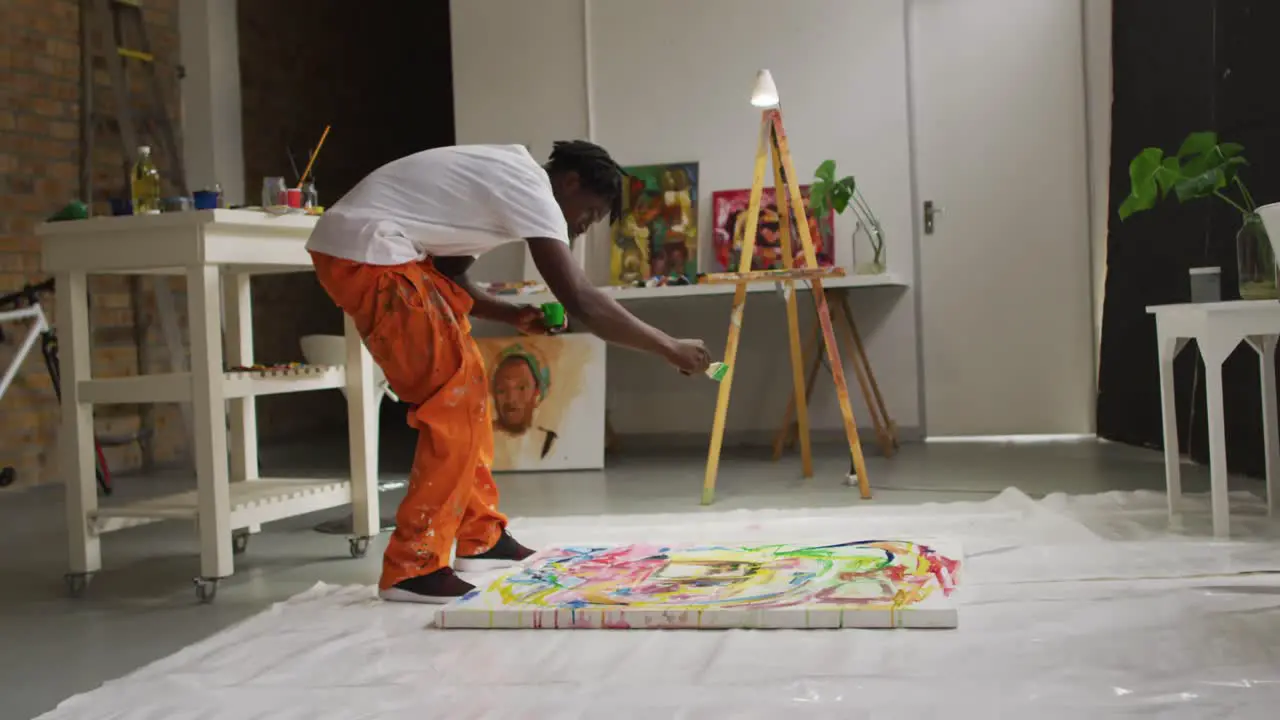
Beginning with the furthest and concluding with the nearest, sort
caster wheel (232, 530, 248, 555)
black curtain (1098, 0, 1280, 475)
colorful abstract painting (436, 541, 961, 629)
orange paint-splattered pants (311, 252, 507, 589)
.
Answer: black curtain (1098, 0, 1280, 475) < caster wheel (232, 530, 248, 555) < orange paint-splattered pants (311, 252, 507, 589) < colorful abstract painting (436, 541, 961, 629)

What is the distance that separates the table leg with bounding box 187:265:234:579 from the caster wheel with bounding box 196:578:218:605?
0.04 feet

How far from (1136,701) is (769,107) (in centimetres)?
330

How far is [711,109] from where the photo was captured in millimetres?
5934

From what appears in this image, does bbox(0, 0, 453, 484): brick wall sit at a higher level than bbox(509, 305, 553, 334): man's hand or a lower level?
higher

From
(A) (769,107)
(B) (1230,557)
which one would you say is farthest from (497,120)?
(B) (1230,557)

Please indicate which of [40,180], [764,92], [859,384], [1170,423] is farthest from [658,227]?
[1170,423]

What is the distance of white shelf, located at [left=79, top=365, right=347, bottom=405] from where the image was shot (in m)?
2.93

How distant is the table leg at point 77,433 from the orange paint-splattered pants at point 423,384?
88cm

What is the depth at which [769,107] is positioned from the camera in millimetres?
4668

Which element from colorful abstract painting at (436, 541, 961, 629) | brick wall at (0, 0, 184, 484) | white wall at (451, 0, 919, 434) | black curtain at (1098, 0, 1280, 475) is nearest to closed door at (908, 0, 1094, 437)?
white wall at (451, 0, 919, 434)

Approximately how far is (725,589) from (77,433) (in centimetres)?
182

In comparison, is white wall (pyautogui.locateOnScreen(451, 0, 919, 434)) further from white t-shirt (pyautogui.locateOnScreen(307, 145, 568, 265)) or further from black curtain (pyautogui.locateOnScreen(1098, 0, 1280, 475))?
white t-shirt (pyautogui.locateOnScreen(307, 145, 568, 265))

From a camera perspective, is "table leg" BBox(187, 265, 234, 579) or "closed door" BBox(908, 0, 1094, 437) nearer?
"table leg" BBox(187, 265, 234, 579)

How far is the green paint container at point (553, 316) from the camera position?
10.1 ft
